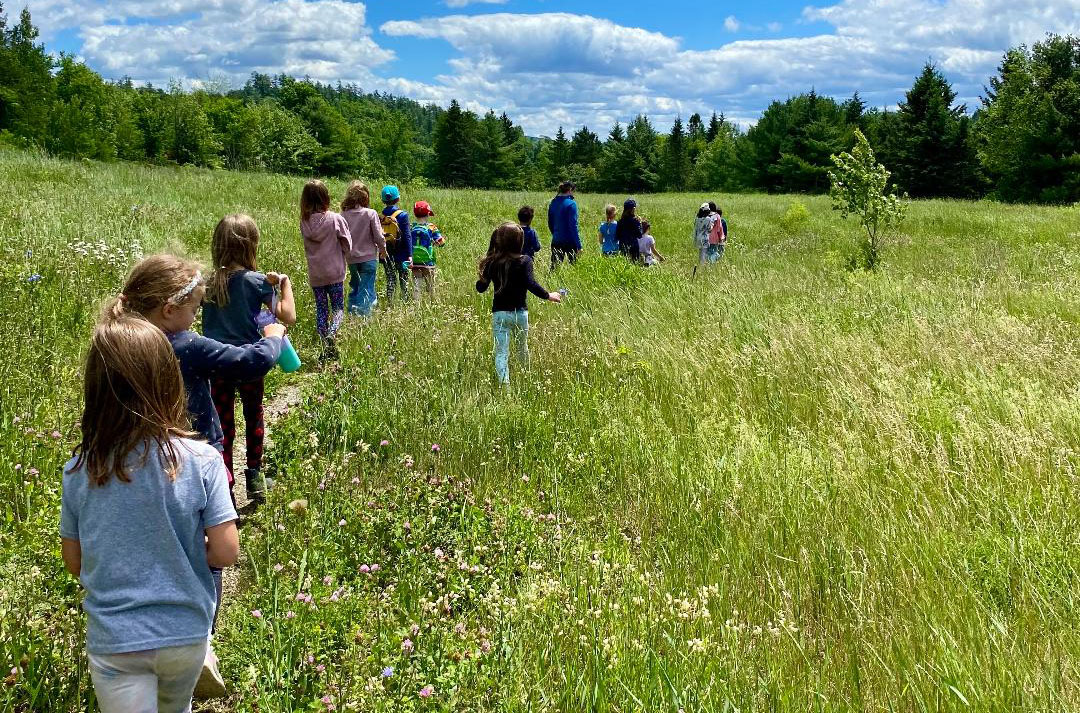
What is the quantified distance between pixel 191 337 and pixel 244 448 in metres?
2.34

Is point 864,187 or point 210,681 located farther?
point 864,187

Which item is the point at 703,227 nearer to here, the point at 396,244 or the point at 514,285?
the point at 396,244

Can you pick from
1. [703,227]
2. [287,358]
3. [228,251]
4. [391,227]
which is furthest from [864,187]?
[287,358]

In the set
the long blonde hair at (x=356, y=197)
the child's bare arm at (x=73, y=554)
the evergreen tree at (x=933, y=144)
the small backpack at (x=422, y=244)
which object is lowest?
the child's bare arm at (x=73, y=554)

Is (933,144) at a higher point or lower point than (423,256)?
higher

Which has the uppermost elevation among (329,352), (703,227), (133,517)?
(703,227)

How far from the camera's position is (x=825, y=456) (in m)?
4.58

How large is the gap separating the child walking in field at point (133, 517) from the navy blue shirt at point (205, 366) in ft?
3.49

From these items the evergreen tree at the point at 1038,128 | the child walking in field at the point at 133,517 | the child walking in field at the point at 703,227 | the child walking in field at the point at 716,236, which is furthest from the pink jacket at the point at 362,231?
the evergreen tree at the point at 1038,128

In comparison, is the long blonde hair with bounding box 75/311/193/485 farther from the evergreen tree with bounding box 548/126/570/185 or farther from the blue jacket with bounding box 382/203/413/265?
the evergreen tree with bounding box 548/126/570/185

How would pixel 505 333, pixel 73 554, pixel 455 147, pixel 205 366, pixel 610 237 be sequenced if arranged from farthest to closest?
1. pixel 455 147
2. pixel 610 237
3. pixel 505 333
4. pixel 205 366
5. pixel 73 554

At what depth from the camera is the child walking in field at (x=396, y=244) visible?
9500 mm

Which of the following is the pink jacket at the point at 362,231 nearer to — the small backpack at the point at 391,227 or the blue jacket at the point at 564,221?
the small backpack at the point at 391,227

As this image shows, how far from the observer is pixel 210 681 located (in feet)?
8.21
